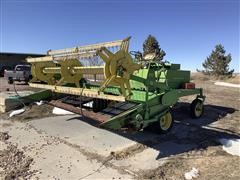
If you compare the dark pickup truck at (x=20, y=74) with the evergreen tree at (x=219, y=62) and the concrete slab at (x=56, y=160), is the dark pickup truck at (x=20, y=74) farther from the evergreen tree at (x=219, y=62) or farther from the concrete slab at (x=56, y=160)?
the evergreen tree at (x=219, y=62)

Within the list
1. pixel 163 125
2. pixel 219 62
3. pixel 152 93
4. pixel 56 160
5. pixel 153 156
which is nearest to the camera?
pixel 56 160

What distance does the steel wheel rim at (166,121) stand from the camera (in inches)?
255

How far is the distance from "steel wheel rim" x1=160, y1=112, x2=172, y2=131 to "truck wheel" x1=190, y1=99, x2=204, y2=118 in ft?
6.36

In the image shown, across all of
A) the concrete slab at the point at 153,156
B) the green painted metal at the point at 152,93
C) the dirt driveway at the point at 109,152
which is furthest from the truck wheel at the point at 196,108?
the concrete slab at the point at 153,156

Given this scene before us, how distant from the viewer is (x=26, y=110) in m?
8.91

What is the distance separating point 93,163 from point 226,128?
421 cm

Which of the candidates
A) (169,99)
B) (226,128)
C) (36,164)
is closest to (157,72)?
(169,99)

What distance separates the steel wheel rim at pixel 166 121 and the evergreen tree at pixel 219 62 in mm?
32166

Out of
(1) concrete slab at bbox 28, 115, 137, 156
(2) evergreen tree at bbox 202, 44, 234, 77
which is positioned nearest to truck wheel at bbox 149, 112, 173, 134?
(1) concrete slab at bbox 28, 115, 137, 156

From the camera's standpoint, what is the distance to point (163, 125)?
657 cm

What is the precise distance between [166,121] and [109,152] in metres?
1.96

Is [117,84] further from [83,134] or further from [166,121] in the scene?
[166,121]

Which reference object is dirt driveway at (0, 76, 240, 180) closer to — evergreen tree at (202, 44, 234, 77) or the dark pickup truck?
the dark pickup truck

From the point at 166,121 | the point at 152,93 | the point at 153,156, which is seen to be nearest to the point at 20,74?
the point at 166,121
